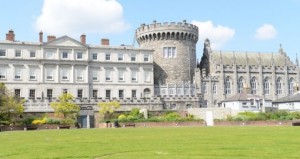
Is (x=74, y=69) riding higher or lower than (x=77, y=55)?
lower

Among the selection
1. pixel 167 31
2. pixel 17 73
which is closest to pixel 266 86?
pixel 167 31

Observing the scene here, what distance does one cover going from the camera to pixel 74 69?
229ft

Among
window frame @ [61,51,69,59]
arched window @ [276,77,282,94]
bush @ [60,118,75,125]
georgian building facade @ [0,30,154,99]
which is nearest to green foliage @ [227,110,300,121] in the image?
bush @ [60,118,75,125]

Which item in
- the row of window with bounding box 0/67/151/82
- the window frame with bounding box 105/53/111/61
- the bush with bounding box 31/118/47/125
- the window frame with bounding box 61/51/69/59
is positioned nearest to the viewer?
the bush with bounding box 31/118/47/125

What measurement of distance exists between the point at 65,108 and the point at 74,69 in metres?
13.9

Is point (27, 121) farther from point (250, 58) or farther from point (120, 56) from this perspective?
point (250, 58)

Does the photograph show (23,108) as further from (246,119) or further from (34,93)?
(246,119)

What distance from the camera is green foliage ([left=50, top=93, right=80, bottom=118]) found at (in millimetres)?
57156

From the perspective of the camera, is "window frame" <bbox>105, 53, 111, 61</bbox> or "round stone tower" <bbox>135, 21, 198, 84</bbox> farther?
"round stone tower" <bbox>135, 21, 198, 84</bbox>

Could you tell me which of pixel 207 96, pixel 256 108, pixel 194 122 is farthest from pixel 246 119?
pixel 207 96

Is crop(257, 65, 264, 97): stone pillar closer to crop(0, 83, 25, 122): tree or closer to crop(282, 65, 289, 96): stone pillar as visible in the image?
crop(282, 65, 289, 96): stone pillar

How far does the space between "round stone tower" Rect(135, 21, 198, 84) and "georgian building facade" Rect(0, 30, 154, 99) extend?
403cm

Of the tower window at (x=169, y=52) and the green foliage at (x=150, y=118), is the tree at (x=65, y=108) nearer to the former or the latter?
the green foliage at (x=150, y=118)

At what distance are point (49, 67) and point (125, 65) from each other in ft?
42.2
